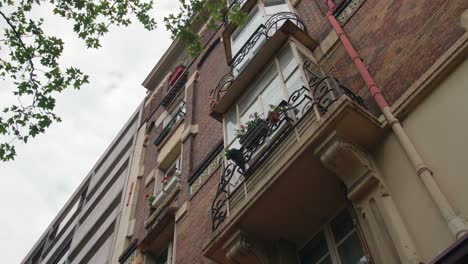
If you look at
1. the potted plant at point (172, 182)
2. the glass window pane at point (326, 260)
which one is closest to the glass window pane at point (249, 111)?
the glass window pane at point (326, 260)

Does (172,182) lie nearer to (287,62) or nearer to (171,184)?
(171,184)

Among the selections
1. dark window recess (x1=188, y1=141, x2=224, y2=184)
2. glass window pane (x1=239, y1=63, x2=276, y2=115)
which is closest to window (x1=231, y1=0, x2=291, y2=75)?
glass window pane (x1=239, y1=63, x2=276, y2=115)

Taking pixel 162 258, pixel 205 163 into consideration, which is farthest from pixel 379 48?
pixel 162 258

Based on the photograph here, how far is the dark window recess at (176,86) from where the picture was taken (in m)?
20.3

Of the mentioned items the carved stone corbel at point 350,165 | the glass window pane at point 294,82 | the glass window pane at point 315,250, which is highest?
the glass window pane at point 294,82

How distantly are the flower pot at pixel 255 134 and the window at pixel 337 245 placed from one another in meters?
2.07

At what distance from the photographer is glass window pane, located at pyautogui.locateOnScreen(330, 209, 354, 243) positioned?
802 centimetres

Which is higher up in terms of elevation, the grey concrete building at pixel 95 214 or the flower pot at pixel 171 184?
the grey concrete building at pixel 95 214

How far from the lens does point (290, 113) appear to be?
9195mm

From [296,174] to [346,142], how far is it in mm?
994

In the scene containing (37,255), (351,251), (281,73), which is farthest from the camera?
(37,255)

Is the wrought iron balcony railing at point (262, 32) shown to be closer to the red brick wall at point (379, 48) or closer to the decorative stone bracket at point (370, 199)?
the red brick wall at point (379, 48)

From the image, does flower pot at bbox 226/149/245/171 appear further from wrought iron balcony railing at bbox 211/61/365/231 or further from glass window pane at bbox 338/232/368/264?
glass window pane at bbox 338/232/368/264

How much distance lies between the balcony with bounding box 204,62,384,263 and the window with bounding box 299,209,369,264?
0.46 feet
